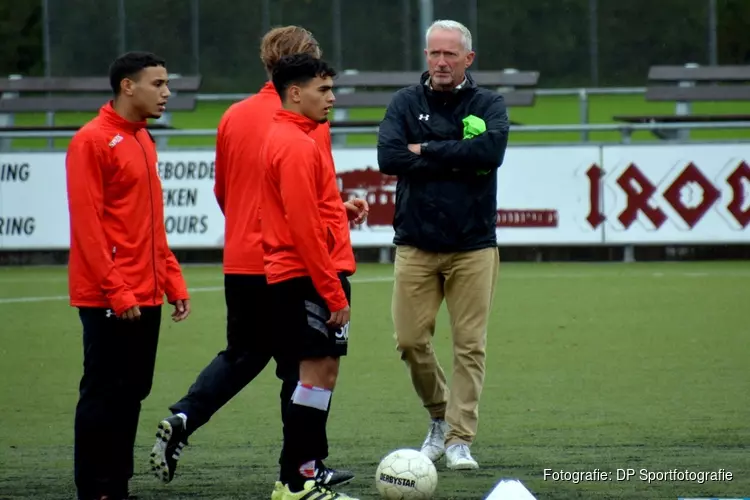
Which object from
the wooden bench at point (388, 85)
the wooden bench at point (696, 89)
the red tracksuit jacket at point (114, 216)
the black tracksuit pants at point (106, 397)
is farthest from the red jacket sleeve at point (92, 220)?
the wooden bench at point (388, 85)

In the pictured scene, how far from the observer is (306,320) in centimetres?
606

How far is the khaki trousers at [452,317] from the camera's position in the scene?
711 centimetres

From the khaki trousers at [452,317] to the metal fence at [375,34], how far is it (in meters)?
18.2

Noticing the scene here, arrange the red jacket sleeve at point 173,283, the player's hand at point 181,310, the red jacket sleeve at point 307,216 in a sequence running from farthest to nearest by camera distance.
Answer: the player's hand at point 181,310, the red jacket sleeve at point 173,283, the red jacket sleeve at point 307,216

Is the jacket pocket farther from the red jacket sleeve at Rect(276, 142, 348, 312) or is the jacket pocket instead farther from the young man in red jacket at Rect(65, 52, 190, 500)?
the young man in red jacket at Rect(65, 52, 190, 500)

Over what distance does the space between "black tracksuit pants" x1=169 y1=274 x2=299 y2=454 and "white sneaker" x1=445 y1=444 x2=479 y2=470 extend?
0.91 m

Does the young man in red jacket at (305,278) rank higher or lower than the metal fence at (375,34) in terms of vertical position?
lower

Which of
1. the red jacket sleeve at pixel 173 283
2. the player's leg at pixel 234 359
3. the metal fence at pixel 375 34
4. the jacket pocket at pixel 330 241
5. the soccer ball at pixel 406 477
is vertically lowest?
the soccer ball at pixel 406 477

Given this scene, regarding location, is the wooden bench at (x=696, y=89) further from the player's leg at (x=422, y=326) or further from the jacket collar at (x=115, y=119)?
the jacket collar at (x=115, y=119)

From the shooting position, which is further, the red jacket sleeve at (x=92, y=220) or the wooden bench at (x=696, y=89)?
the wooden bench at (x=696, y=89)

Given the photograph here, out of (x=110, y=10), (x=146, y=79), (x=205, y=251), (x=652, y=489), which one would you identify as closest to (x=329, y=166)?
(x=146, y=79)

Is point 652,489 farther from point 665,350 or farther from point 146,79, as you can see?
point 665,350

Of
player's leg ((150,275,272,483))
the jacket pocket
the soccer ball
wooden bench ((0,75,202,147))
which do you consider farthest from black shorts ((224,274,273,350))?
wooden bench ((0,75,202,147))

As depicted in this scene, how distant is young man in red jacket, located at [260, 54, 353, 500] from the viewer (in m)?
5.99
